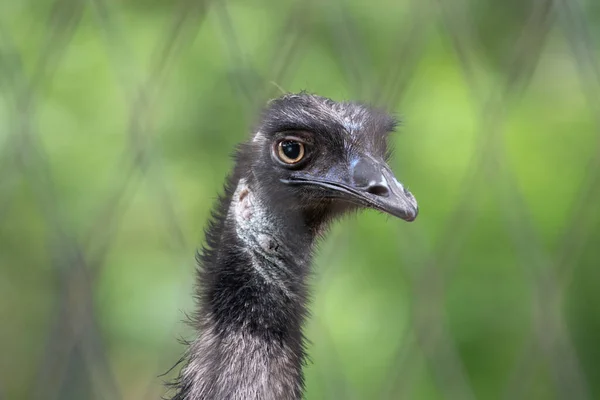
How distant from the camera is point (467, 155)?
84.2 inches

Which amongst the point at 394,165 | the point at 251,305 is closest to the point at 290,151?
the point at 251,305

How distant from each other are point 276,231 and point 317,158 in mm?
113

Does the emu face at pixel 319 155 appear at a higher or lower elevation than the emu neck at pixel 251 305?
higher

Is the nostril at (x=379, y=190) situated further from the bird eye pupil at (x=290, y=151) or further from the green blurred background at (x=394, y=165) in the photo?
the green blurred background at (x=394, y=165)

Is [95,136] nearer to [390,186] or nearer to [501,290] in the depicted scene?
[501,290]

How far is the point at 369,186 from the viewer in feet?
4.08

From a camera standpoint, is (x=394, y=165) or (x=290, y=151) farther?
(x=394, y=165)

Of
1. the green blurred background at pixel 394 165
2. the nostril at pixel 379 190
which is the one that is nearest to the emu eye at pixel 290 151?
the nostril at pixel 379 190

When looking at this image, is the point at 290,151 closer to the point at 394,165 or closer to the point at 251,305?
the point at 251,305

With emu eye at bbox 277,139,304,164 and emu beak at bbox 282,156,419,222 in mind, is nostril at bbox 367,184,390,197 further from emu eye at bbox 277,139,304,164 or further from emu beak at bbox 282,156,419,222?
emu eye at bbox 277,139,304,164

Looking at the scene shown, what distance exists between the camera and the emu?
4.01 feet

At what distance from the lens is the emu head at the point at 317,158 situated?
1275 millimetres

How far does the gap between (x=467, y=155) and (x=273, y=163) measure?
0.90 meters

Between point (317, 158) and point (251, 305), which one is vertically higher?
point (317, 158)
